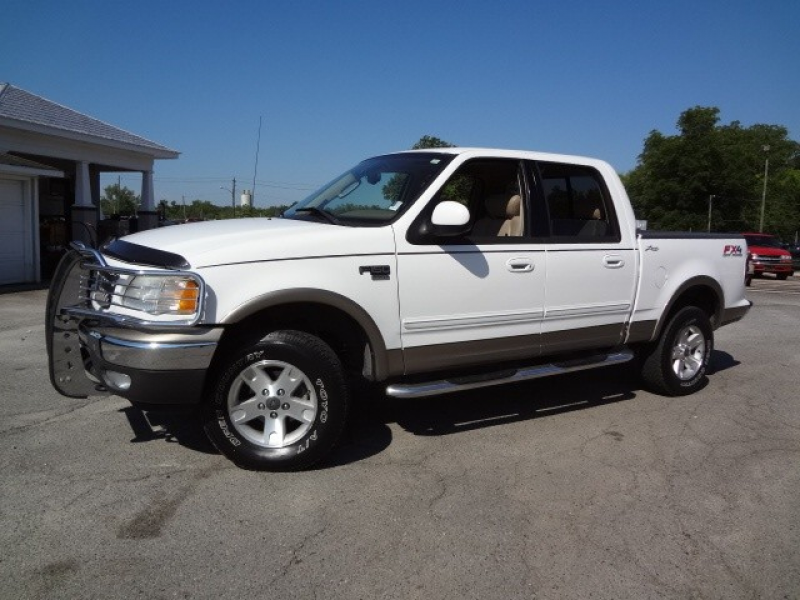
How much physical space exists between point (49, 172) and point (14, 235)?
5.39 feet

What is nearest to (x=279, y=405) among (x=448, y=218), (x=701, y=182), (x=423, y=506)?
(x=423, y=506)

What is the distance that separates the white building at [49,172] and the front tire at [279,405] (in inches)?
400

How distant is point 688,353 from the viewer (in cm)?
616

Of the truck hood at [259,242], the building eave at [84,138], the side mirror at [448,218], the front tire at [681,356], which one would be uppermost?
the building eave at [84,138]

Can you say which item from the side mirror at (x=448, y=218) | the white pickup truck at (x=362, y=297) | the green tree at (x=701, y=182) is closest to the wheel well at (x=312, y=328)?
the white pickup truck at (x=362, y=297)

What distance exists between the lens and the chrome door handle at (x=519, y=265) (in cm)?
470

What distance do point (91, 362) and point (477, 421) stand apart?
9.13ft

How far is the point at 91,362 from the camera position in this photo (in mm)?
4078

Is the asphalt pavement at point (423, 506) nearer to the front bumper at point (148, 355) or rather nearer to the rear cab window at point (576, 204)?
the front bumper at point (148, 355)

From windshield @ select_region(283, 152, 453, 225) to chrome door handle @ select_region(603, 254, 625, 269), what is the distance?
61.4 inches

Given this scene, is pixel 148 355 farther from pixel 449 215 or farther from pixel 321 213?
pixel 449 215

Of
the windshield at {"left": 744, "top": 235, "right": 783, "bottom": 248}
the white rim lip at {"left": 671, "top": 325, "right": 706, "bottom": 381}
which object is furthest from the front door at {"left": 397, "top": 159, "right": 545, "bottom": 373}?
the windshield at {"left": 744, "top": 235, "right": 783, "bottom": 248}

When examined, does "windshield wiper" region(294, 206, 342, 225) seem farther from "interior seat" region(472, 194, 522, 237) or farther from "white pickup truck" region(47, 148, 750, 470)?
"interior seat" region(472, 194, 522, 237)

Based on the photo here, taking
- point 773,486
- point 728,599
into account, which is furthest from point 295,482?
point 773,486
